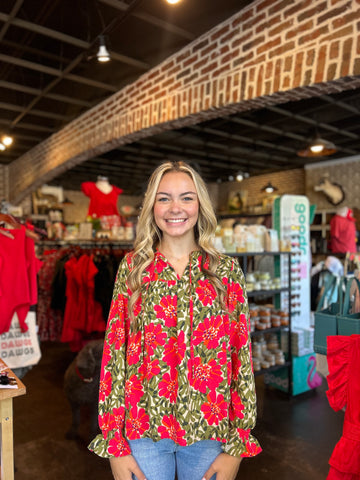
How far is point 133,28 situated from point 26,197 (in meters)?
5.80

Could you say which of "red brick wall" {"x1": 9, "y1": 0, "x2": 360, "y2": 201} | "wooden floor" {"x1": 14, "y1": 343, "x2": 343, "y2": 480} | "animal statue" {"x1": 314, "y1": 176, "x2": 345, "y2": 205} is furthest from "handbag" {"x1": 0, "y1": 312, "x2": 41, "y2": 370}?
"animal statue" {"x1": 314, "y1": 176, "x2": 345, "y2": 205}

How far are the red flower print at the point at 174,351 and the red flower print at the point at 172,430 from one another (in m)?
0.18

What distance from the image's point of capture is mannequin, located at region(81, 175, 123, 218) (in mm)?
5770

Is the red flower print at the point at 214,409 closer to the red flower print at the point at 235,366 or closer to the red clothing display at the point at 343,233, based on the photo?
the red flower print at the point at 235,366

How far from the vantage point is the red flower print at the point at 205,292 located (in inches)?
54.6

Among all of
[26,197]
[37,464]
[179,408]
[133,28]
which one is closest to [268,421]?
[37,464]

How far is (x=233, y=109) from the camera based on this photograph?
150 inches

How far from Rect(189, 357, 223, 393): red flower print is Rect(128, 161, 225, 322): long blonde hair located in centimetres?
25

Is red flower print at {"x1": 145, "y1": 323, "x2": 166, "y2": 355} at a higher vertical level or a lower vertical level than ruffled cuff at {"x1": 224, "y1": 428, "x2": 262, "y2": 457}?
higher

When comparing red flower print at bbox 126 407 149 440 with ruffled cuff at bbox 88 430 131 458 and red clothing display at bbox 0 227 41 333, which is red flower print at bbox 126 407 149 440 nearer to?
ruffled cuff at bbox 88 430 131 458

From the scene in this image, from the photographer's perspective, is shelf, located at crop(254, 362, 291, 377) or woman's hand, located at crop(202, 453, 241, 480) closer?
woman's hand, located at crop(202, 453, 241, 480)

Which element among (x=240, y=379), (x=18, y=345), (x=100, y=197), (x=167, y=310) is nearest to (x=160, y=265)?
(x=167, y=310)

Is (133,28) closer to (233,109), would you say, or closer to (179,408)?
(233,109)

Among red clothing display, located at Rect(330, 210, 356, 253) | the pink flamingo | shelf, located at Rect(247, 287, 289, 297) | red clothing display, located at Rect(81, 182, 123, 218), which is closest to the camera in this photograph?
shelf, located at Rect(247, 287, 289, 297)
